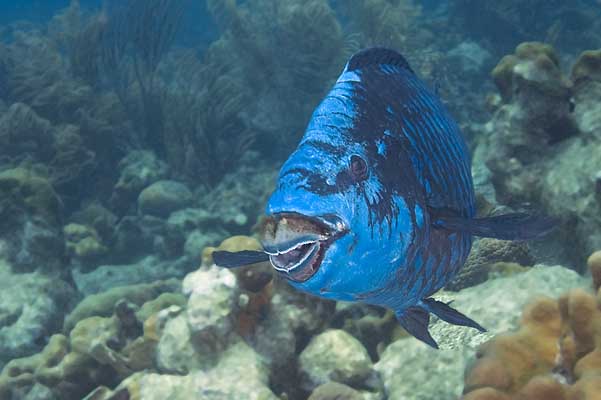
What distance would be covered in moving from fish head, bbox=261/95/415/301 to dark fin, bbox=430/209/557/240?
0.49 feet

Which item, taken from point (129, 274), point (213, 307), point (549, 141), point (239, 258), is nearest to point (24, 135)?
point (129, 274)

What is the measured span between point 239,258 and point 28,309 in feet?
20.5

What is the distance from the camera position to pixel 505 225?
4.06ft

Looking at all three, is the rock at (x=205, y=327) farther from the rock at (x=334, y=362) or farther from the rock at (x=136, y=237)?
the rock at (x=136, y=237)

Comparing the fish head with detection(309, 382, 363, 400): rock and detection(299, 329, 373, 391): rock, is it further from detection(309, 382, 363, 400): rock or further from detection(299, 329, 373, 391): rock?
detection(299, 329, 373, 391): rock

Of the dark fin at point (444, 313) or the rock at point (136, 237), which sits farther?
the rock at point (136, 237)

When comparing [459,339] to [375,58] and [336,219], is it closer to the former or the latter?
[375,58]

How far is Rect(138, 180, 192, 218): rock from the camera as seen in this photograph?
30.5 ft

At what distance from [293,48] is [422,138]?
11.6 m

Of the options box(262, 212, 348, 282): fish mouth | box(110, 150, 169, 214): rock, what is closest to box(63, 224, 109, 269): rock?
box(110, 150, 169, 214): rock

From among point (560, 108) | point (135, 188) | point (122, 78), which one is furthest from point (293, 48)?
point (560, 108)

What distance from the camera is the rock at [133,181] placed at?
33.1 ft

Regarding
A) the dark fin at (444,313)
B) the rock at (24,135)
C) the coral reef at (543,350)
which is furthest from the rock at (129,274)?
the dark fin at (444,313)

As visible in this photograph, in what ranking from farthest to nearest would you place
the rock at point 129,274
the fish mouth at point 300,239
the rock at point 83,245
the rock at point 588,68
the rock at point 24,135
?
1. the rock at point 24,135
2. the rock at point 83,245
3. the rock at point 129,274
4. the rock at point 588,68
5. the fish mouth at point 300,239
